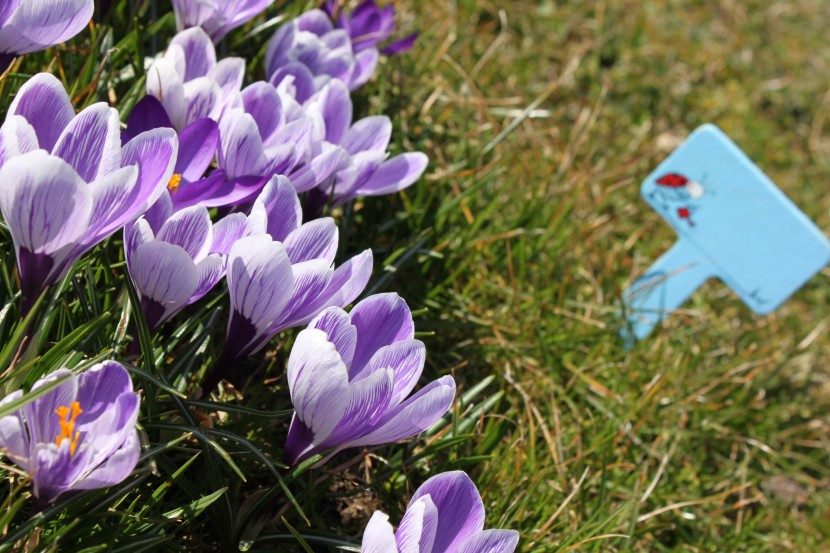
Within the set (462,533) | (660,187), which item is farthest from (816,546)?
(462,533)

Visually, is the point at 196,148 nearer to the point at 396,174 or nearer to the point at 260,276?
the point at 260,276

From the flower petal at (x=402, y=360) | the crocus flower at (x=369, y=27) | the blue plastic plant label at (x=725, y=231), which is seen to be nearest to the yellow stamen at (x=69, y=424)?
the flower petal at (x=402, y=360)

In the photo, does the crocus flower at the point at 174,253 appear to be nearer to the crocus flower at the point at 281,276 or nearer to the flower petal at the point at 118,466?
the crocus flower at the point at 281,276

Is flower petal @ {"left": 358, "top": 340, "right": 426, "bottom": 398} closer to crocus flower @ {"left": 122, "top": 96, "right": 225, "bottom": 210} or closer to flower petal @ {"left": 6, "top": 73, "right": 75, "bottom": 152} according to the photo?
crocus flower @ {"left": 122, "top": 96, "right": 225, "bottom": 210}

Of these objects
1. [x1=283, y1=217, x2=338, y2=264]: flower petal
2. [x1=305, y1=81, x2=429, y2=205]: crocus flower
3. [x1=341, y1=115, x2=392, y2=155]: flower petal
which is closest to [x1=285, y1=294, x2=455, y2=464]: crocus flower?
[x1=283, y1=217, x2=338, y2=264]: flower petal

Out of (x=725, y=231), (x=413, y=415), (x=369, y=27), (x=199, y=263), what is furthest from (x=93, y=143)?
(x=725, y=231)

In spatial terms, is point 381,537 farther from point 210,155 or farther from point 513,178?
point 513,178
